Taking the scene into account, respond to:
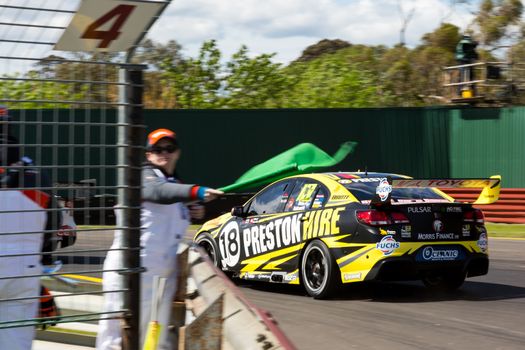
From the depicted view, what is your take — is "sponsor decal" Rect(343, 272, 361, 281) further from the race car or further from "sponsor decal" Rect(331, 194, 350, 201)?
"sponsor decal" Rect(331, 194, 350, 201)

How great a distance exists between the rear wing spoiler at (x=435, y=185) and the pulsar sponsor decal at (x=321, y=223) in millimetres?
531

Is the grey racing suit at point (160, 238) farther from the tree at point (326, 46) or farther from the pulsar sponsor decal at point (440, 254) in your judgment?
the tree at point (326, 46)

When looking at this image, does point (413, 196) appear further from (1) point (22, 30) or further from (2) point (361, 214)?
(1) point (22, 30)

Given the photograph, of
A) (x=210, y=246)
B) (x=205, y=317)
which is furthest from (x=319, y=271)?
(x=205, y=317)

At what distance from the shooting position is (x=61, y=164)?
4.58 m

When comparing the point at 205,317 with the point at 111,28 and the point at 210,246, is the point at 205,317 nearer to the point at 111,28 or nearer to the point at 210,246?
the point at 111,28

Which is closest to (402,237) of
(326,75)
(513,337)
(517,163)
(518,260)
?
(513,337)

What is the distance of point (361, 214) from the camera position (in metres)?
10.2

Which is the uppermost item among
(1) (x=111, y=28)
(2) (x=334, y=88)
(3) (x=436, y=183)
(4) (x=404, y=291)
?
(2) (x=334, y=88)

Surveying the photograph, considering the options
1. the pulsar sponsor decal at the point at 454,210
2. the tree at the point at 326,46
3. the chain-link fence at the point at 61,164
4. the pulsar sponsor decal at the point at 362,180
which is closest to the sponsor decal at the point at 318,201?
the pulsar sponsor decal at the point at 362,180

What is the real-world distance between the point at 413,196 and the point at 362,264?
3.55ft

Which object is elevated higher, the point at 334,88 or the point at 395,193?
the point at 334,88

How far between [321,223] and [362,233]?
615 mm

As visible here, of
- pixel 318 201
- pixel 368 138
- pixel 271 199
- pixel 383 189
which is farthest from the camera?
pixel 368 138
